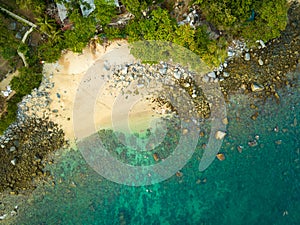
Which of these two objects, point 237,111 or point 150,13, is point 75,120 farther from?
point 237,111

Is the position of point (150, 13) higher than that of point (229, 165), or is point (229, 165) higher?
point (150, 13)

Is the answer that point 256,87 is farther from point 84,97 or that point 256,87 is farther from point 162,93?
point 84,97

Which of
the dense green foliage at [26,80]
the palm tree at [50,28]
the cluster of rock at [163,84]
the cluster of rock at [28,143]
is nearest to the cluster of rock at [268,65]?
the cluster of rock at [163,84]

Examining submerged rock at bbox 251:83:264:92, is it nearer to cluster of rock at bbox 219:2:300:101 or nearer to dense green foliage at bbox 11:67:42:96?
cluster of rock at bbox 219:2:300:101

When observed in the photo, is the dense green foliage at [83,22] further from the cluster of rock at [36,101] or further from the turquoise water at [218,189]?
the turquoise water at [218,189]

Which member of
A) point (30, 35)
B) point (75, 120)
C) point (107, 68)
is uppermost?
point (30, 35)

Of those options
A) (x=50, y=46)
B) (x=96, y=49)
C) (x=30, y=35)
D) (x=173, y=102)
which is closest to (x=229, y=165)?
(x=173, y=102)
